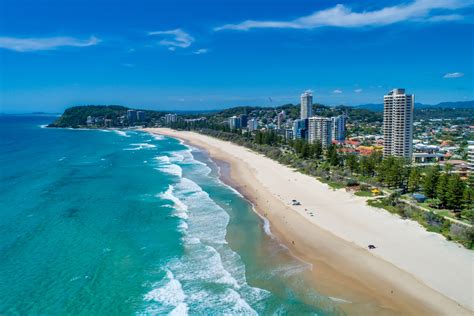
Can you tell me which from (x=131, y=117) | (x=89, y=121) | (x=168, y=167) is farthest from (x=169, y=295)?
(x=89, y=121)

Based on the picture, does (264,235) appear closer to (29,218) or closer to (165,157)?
(29,218)

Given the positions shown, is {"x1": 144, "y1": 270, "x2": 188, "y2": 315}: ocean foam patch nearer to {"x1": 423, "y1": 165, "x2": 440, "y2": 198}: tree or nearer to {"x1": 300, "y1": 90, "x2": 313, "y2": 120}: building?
{"x1": 423, "y1": 165, "x2": 440, "y2": 198}: tree

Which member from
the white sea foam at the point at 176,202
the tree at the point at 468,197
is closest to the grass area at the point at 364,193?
the tree at the point at 468,197

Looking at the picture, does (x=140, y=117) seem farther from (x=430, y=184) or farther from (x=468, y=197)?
(x=468, y=197)

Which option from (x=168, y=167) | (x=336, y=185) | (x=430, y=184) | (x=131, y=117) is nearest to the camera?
(x=430, y=184)

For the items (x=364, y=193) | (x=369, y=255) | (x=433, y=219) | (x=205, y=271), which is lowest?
(x=205, y=271)

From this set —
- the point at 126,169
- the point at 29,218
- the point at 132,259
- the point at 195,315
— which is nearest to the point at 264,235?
the point at 132,259

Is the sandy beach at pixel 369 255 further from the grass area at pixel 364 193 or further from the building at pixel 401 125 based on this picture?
the building at pixel 401 125
